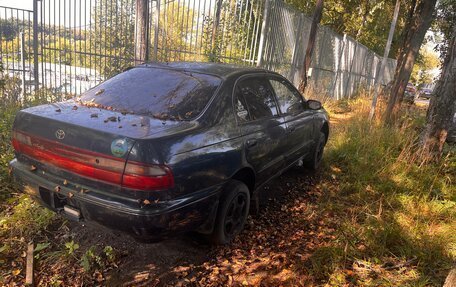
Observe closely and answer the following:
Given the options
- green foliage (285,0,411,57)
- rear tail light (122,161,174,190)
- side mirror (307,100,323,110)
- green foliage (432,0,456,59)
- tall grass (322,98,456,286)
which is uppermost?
green foliage (285,0,411,57)

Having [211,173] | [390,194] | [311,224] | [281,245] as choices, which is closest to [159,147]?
[211,173]

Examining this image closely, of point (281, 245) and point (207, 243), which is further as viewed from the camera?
point (281, 245)

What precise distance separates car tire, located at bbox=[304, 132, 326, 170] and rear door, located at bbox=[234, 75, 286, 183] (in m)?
1.40

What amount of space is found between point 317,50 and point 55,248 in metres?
13.0

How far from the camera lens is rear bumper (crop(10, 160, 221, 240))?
2.48 m

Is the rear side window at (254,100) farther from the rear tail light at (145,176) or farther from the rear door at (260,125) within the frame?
the rear tail light at (145,176)

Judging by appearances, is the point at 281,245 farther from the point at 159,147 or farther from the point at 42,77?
the point at 42,77

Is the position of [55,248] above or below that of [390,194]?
below

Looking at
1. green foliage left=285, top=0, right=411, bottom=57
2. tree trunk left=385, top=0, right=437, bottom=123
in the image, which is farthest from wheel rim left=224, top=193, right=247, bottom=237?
green foliage left=285, top=0, right=411, bottom=57

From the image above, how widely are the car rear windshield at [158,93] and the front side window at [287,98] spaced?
44.8 inches

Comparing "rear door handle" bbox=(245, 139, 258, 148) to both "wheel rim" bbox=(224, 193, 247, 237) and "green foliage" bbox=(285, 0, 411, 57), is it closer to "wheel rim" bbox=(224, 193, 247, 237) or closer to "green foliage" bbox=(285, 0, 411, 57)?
"wheel rim" bbox=(224, 193, 247, 237)

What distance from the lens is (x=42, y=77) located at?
24.9 ft

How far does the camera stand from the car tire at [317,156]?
5516 mm

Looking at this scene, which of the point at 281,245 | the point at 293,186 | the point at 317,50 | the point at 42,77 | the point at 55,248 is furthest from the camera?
the point at 317,50
